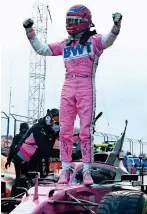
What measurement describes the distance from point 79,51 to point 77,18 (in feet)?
1.08

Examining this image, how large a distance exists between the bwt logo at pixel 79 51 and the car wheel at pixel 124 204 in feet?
5.66

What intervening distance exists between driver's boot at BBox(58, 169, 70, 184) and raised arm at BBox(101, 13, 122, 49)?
1314mm

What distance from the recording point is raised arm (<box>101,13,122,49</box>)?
5.28 m

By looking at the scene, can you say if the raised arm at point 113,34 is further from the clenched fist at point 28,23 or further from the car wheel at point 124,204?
the car wheel at point 124,204

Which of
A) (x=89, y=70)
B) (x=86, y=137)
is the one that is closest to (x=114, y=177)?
(x=86, y=137)

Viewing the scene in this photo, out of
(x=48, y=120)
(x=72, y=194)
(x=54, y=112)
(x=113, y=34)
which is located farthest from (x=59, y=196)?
(x=54, y=112)

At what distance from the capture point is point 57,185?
5180 mm

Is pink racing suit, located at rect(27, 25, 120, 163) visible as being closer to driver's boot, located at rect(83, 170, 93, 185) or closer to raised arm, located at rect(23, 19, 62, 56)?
raised arm, located at rect(23, 19, 62, 56)

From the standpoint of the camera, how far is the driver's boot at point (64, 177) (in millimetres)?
5352

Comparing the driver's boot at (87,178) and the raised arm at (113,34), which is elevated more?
the raised arm at (113,34)

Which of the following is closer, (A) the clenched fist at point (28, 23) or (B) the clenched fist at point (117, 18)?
(B) the clenched fist at point (117, 18)

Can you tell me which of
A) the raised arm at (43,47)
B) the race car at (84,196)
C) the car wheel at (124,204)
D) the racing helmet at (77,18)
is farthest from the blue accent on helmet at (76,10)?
the car wheel at (124,204)

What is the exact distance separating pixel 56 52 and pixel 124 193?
198 centimetres

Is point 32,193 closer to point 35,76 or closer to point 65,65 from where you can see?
point 65,65
